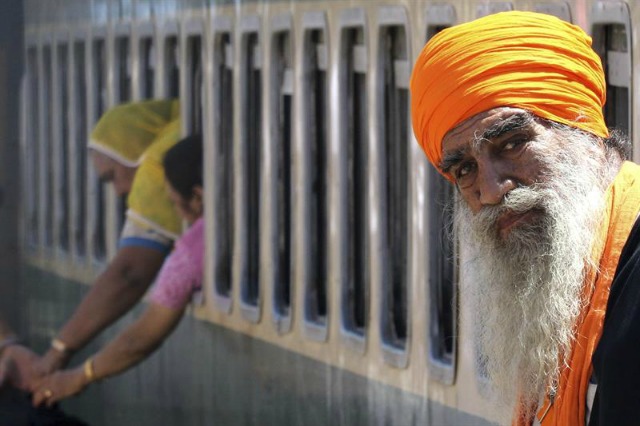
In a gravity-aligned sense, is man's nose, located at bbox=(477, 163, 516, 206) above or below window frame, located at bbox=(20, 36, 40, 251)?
above

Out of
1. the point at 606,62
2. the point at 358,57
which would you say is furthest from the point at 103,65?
A: the point at 606,62

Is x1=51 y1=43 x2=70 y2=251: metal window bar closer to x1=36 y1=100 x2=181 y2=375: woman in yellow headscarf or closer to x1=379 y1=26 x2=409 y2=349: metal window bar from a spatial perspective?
x1=36 y1=100 x2=181 y2=375: woman in yellow headscarf

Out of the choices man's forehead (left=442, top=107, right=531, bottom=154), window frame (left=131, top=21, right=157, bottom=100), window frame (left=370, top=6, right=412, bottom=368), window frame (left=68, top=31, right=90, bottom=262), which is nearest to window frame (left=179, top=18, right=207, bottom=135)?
window frame (left=131, top=21, right=157, bottom=100)

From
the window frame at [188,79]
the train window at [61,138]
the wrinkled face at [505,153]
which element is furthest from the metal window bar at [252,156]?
the wrinkled face at [505,153]

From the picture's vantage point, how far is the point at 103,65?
464 centimetres

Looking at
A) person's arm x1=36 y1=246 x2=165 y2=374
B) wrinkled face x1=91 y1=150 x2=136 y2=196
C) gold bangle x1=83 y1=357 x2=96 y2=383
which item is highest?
wrinkled face x1=91 y1=150 x2=136 y2=196

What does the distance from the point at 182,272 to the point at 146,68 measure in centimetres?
61

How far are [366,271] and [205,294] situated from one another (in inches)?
25.9

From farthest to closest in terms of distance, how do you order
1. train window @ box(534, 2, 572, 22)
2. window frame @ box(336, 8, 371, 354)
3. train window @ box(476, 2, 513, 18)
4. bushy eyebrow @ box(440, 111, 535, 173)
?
window frame @ box(336, 8, 371, 354) → train window @ box(476, 2, 513, 18) → train window @ box(534, 2, 572, 22) → bushy eyebrow @ box(440, 111, 535, 173)

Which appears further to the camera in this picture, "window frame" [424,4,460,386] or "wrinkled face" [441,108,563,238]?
"window frame" [424,4,460,386]

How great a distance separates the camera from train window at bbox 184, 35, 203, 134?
14.7 ft

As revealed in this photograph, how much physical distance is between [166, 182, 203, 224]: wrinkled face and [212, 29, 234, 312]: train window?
61mm

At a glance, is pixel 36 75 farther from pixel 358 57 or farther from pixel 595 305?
pixel 595 305

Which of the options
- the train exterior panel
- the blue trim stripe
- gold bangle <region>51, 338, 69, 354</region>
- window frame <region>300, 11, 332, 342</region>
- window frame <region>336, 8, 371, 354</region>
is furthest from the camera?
gold bangle <region>51, 338, 69, 354</region>
